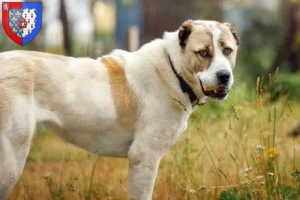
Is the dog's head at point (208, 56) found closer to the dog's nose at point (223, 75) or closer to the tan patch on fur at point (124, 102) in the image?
the dog's nose at point (223, 75)

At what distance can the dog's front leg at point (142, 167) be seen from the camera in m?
3.57

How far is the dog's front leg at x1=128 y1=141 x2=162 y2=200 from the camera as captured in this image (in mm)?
3566

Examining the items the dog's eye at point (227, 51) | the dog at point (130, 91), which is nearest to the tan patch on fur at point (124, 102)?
the dog at point (130, 91)

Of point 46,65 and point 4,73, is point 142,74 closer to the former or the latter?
point 46,65

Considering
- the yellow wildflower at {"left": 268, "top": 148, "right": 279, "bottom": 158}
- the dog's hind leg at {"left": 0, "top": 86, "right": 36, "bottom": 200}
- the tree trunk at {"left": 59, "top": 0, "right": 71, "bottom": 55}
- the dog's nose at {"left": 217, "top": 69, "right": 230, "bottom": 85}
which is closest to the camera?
the dog's hind leg at {"left": 0, "top": 86, "right": 36, "bottom": 200}

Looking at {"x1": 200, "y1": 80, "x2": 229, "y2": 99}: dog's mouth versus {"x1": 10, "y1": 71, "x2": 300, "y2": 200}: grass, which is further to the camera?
{"x1": 10, "y1": 71, "x2": 300, "y2": 200}: grass

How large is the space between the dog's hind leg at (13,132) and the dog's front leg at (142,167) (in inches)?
28.7

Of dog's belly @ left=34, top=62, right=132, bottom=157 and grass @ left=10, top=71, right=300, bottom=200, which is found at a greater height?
dog's belly @ left=34, top=62, right=132, bottom=157

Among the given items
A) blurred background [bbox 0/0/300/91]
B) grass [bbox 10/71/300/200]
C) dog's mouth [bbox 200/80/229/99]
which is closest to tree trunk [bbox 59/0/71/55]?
blurred background [bbox 0/0/300/91]

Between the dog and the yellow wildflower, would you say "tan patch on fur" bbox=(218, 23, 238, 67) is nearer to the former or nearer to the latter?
the dog

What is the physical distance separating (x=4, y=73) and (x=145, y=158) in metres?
1.10

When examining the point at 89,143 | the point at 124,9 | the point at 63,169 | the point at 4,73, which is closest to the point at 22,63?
the point at 4,73

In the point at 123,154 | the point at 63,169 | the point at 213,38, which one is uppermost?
the point at 213,38

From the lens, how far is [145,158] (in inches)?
140
